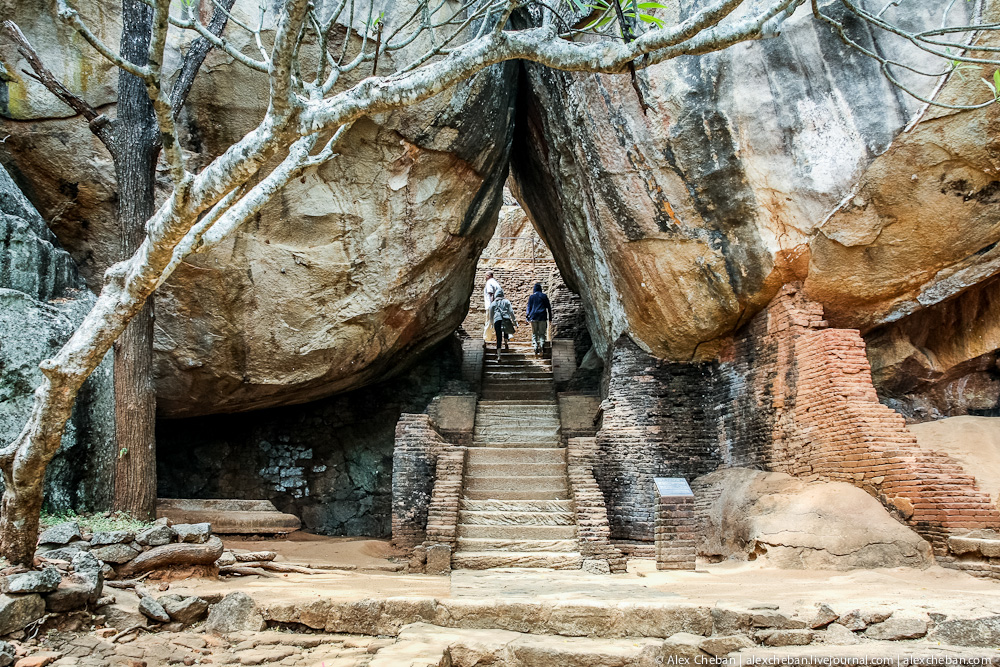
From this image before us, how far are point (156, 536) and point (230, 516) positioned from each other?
137 inches

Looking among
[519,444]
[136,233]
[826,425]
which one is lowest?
[519,444]

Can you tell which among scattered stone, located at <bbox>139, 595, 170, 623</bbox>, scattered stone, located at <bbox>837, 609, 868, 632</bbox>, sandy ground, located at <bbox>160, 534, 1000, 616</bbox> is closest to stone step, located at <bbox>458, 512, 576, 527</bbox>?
sandy ground, located at <bbox>160, 534, 1000, 616</bbox>

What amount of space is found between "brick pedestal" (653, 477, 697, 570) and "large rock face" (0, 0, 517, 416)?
5095 millimetres

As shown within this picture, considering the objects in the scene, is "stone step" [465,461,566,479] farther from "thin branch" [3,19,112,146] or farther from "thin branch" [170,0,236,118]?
"thin branch" [3,19,112,146]

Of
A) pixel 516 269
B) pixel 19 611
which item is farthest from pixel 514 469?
pixel 516 269

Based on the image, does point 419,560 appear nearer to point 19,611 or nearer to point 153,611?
point 153,611

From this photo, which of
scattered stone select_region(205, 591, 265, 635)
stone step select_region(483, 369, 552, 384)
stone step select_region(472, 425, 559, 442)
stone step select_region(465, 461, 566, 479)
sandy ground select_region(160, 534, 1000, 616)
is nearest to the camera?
scattered stone select_region(205, 591, 265, 635)

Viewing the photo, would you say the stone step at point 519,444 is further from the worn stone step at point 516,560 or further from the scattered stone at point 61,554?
the scattered stone at point 61,554

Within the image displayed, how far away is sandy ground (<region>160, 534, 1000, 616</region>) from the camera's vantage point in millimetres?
4586

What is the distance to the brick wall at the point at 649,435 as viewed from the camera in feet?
29.2

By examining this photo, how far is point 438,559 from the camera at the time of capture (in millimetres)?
7219

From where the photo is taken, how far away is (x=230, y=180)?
406 cm

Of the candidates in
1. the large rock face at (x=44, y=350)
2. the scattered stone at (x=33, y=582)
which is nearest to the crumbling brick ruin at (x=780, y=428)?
the large rock face at (x=44, y=350)

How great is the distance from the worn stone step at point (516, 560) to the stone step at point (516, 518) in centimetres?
56
